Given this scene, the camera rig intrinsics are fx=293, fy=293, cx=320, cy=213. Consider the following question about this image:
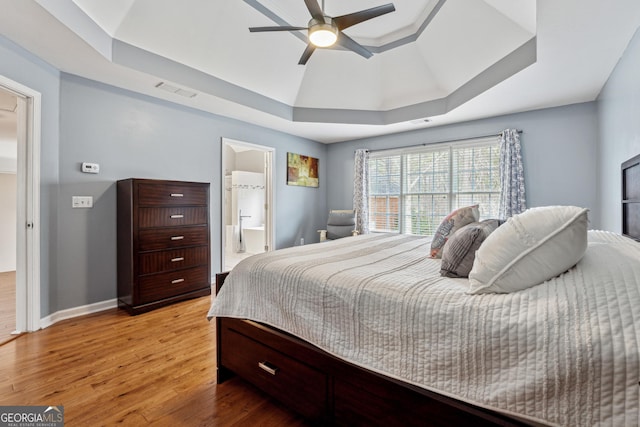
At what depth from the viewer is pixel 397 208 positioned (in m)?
5.24

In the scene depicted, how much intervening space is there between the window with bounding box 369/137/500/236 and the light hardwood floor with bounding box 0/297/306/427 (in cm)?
364

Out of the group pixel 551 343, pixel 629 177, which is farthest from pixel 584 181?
pixel 551 343

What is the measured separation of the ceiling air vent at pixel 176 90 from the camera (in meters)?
3.20

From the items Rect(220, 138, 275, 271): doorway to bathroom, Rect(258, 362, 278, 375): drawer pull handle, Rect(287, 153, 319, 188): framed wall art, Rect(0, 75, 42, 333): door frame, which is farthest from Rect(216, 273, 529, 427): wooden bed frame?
Rect(220, 138, 275, 271): doorway to bathroom

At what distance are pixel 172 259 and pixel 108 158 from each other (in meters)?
1.29

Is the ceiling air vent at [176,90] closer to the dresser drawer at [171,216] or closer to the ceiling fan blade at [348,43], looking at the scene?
the dresser drawer at [171,216]

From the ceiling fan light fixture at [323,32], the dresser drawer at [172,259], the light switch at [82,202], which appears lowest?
the dresser drawer at [172,259]

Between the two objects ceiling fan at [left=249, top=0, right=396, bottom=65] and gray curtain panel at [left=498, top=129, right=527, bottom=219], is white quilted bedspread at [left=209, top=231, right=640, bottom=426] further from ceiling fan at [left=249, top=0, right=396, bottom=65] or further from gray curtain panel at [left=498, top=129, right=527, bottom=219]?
gray curtain panel at [left=498, top=129, right=527, bottom=219]

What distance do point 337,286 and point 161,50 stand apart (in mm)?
3114

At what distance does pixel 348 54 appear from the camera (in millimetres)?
3814

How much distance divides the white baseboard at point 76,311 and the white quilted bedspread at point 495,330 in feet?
8.43

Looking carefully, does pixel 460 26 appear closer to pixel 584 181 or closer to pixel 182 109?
pixel 584 181

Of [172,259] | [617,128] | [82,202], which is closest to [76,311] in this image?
[172,259]

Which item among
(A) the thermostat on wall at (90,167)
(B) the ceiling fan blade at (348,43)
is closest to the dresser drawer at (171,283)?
(A) the thermostat on wall at (90,167)
